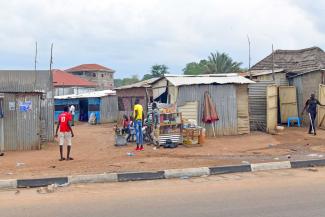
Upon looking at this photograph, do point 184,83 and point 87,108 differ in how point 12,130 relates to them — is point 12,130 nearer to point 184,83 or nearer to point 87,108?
point 184,83

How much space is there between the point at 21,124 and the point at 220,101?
7.49 metres

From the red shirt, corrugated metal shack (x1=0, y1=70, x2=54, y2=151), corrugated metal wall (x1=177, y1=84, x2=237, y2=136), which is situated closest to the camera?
the red shirt

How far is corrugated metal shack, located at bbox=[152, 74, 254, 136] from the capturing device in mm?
17750

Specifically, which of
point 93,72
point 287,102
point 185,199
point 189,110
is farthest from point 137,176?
point 93,72

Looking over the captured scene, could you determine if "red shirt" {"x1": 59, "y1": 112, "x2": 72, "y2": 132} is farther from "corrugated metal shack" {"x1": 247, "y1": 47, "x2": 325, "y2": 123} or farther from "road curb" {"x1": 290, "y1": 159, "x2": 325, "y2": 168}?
"corrugated metal shack" {"x1": 247, "y1": 47, "x2": 325, "y2": 123}

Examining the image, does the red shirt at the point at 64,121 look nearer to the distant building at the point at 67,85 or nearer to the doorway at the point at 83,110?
the doorway at the point at 83,110

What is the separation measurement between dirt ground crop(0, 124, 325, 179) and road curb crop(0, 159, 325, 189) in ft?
2.53

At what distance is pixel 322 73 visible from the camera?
20.2m

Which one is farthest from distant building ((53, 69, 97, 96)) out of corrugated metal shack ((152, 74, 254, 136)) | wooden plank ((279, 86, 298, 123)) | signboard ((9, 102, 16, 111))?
signboard ((9, 102, 16, 111))

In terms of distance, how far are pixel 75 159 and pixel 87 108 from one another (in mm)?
22354

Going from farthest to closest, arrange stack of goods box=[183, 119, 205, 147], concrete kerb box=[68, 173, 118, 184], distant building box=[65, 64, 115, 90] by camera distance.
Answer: distant building box=[65, 64, 115, 90] → stack of goods box=[183, 119, 205, 147] → concrete kerb box=[68, 173, 118, 184]

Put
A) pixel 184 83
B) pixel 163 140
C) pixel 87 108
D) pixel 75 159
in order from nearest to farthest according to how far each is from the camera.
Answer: pixel 75 159, pixel 163 140, pixel 184 83, pixel 87 108

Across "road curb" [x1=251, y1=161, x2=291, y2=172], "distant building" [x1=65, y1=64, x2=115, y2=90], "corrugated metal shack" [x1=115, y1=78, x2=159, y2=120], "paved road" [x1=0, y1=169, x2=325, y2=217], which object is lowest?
"paved road" [x1=0, y1=169, x2=325, y2=217]

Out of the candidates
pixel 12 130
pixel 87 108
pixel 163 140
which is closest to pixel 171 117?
pixel 163 140
